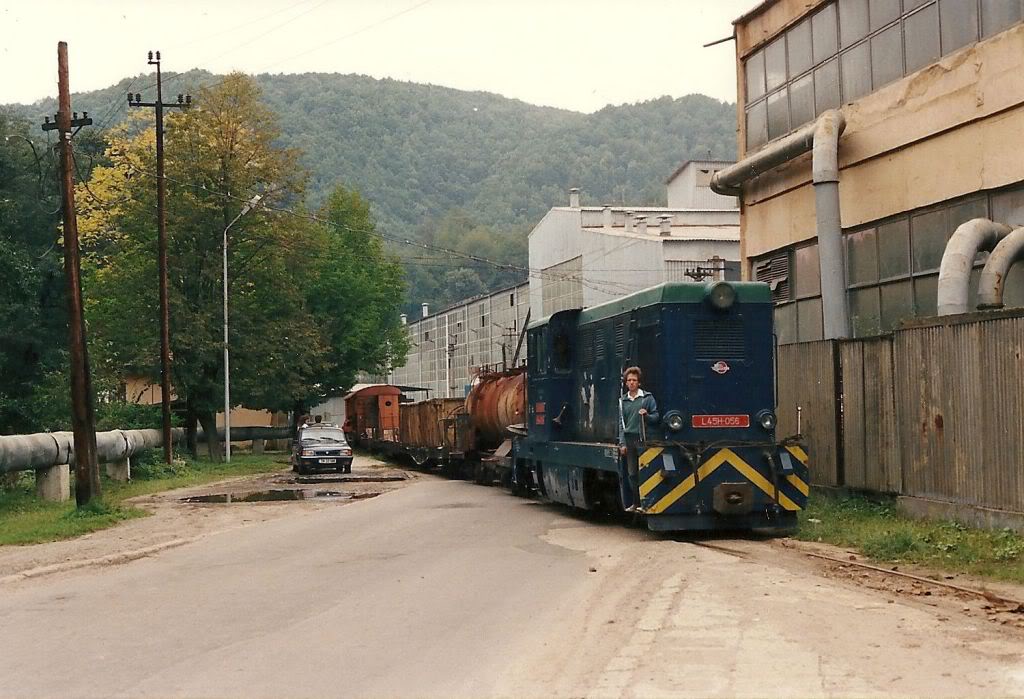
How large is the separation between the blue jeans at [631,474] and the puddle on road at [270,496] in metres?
11.5

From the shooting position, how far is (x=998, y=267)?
16.2 metres

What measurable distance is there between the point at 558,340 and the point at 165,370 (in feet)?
70.4

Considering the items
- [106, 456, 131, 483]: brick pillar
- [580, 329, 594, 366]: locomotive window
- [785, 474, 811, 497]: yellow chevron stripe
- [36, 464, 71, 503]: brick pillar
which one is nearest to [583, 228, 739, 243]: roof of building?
[106, 456, 131, 483]: brick pillar

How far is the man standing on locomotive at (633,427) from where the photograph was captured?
649 inches

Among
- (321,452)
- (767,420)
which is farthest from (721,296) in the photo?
(321,452)

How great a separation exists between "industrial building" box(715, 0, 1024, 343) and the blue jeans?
402 centimetres

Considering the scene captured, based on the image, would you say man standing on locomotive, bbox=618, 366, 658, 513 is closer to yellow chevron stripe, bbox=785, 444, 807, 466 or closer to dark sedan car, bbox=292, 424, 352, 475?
yellow chevron stripe, bbox=785, 444, 807, 466

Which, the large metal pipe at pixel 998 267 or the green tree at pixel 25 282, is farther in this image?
the green tree at pixel 25 282

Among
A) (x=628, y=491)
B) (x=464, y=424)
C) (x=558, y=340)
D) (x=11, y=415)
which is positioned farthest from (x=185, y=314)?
(x=628, y=491)

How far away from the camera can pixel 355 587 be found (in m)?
12.5

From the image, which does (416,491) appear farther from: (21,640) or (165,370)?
(21,640)

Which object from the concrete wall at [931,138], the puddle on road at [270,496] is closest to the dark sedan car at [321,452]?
the puddle on road at [270,496]

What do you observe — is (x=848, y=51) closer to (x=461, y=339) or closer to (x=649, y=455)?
(x=649, y=455)

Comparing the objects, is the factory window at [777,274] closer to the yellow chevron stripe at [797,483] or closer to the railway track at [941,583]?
the yellow chevron stripe at [797,483]
